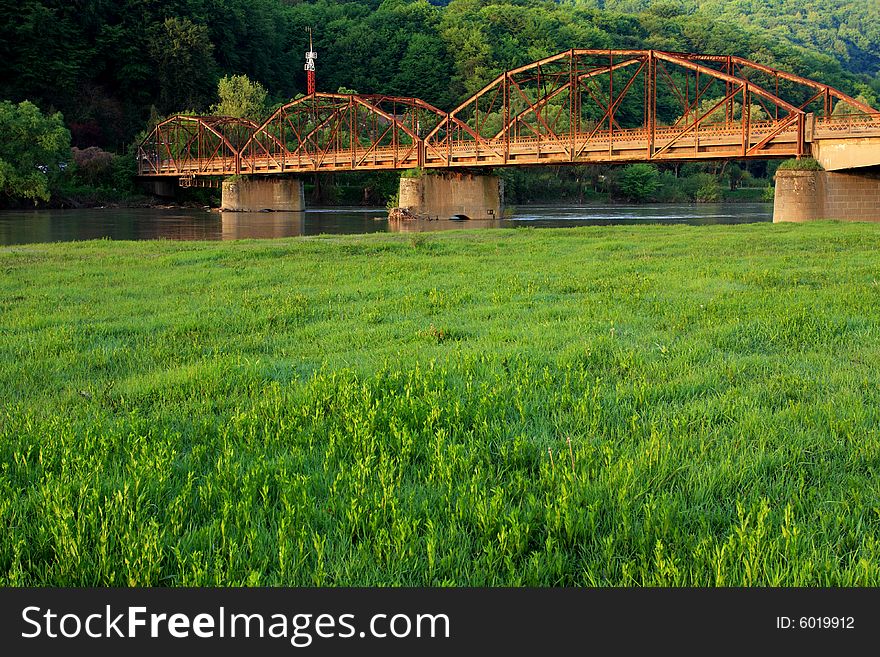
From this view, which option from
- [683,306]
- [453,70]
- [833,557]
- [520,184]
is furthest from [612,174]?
[833,557]

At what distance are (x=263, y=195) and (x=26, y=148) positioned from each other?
1188 inches

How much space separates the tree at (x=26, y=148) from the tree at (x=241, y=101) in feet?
174

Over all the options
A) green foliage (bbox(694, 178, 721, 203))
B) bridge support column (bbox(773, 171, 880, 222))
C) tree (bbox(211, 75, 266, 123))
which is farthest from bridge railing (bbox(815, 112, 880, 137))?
tree (bbox(211, 75, 266, 123))

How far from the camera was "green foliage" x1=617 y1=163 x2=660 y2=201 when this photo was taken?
131 meters

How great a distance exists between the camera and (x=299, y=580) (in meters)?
3.88

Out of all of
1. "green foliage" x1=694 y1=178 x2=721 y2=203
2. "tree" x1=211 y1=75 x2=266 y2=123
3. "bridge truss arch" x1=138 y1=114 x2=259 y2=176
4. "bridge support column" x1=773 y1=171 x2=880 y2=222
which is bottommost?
"bridge support column" x1=773 y1=171 x2=880 y2=222

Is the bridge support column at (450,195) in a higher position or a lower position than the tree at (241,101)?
lower

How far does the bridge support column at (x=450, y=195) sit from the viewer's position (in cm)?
7938

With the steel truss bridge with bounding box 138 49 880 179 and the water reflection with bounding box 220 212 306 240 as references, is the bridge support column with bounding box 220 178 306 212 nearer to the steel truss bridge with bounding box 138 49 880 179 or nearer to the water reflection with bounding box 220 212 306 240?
the steel truss bridge with bounding box 138 49 880 179

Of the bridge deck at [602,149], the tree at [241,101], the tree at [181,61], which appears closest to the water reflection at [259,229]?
the bridge deck at [602,149]

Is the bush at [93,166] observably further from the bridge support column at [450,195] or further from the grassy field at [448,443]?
the grassy field at [448,443]

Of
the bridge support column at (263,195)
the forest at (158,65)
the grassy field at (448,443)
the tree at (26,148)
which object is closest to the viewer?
the grassy field at (448,443)

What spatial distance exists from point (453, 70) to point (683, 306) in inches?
7596

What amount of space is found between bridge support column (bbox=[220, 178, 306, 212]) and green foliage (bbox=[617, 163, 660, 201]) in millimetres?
53394
